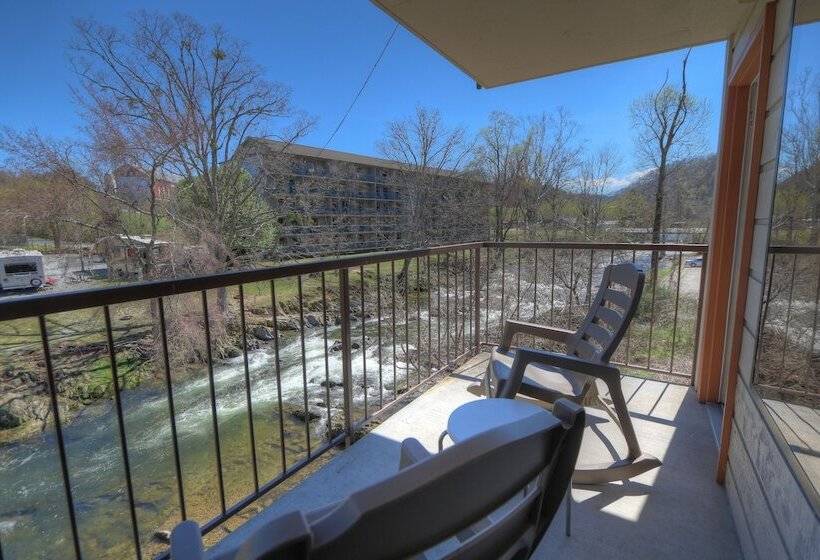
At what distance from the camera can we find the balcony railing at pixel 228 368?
165 centimetres

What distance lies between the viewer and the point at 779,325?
115 centimetres

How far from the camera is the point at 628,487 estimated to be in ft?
5.77

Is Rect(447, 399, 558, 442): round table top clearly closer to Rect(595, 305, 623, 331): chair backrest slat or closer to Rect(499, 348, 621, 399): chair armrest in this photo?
Rect(499, 348, 621, 399): chair armrest

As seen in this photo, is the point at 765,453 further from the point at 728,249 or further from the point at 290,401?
the point at 290,401

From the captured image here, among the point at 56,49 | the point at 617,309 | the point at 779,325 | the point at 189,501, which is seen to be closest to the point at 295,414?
the point at 189,501

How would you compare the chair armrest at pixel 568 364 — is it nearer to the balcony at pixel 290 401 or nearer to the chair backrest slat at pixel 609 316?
the chair backrest slat at pixel 609 316

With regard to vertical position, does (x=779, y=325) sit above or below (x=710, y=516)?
above

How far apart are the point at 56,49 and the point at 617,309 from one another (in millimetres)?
14617

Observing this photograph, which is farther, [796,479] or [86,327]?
[86,327]

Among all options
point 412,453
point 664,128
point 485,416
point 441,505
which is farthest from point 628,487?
point 664,128

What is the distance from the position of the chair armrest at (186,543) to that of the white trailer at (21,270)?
13.5m

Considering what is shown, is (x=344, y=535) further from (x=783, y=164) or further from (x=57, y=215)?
(x=57, y=215)

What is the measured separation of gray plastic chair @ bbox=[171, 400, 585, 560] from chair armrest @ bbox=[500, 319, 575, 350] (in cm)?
170

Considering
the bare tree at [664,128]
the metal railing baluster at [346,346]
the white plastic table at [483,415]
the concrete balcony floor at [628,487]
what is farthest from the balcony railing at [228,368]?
the bare tree at [664,128]
